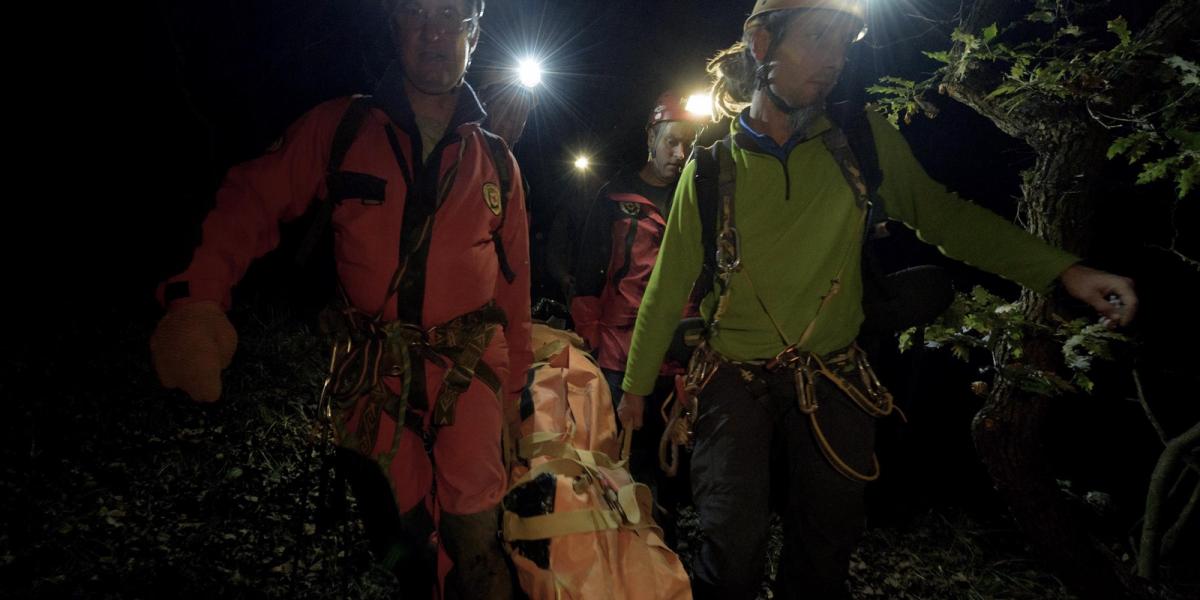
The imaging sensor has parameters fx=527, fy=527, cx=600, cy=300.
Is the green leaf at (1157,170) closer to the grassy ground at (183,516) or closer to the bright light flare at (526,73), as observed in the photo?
the grassy ground at (183,516)

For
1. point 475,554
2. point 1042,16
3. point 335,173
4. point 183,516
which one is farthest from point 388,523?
point 1042,16

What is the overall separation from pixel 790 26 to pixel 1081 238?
86.8 inches

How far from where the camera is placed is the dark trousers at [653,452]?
4.40 metres

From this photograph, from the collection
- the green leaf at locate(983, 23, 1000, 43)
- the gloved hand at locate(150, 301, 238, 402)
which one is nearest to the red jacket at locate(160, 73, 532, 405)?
the gloved hand at locate(150, 301, 238, 402)

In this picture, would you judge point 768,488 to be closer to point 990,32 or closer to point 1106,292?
point 1106,292

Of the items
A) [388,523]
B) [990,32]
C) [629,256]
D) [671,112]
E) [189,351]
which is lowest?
[388,523]

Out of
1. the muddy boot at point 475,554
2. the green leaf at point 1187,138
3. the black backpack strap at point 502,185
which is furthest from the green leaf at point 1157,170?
the muddy boot at point 475,554

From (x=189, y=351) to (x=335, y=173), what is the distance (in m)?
0.93

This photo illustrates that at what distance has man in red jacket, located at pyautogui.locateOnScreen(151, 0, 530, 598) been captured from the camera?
2334mm

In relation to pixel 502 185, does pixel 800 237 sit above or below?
below

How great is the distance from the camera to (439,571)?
252 cm

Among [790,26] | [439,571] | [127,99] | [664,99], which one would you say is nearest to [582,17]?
[127,99]

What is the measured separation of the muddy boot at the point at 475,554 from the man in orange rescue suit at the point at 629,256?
2.12 meters

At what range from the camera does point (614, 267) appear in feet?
15.7
